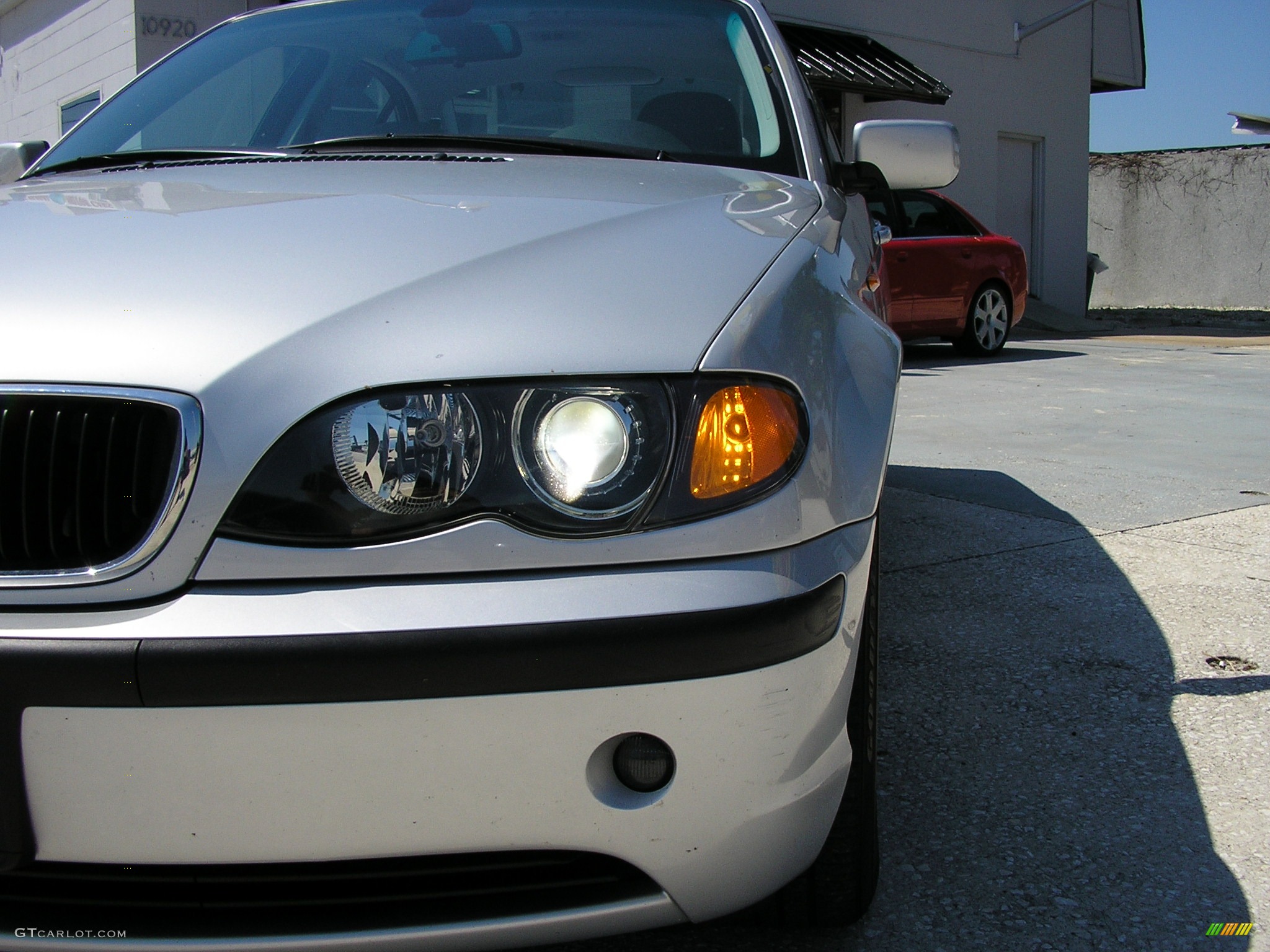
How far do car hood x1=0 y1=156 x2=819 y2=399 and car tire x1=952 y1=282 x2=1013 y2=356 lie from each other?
9351 millimetres

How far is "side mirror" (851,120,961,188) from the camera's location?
261cm

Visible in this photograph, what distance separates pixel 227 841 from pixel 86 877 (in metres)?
0.17

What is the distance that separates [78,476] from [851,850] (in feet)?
3.37

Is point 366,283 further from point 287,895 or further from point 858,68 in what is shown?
point 858,68

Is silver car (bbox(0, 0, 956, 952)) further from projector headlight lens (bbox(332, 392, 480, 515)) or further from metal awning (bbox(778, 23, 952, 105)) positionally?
metal awning (bbox(778, 23, 952, 105))

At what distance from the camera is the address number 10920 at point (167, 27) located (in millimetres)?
9953

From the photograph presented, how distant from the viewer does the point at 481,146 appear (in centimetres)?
216

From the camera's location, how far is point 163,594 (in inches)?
47.4

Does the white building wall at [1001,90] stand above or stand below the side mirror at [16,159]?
above

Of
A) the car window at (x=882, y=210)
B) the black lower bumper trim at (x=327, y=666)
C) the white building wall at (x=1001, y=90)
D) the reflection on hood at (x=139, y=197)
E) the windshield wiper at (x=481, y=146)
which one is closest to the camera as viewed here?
the black lower bumper trim at (x=327, y=666)

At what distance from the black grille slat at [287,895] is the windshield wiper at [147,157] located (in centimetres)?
129

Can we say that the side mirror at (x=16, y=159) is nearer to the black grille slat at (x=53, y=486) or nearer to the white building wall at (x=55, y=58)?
the black grille slat at (x=53, y=486)

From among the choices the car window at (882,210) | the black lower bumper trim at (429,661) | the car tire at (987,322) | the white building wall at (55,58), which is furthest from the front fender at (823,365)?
the white building wall at (55,58)

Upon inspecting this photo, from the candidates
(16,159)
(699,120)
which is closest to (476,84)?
(699,120)
